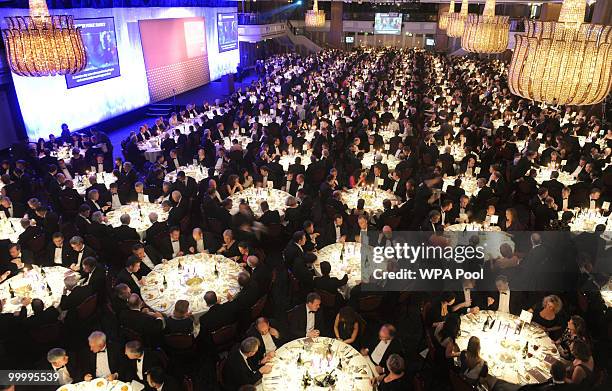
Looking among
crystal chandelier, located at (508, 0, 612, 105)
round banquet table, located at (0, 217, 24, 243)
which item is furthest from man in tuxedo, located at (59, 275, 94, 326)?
crystal chandelier, located at (508, 0, 612, 105)

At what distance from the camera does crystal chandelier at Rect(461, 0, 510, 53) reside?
7.58m

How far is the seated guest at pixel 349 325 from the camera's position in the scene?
229 inches

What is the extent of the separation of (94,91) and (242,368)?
49.8ft

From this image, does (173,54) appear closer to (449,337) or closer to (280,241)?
(280,241)

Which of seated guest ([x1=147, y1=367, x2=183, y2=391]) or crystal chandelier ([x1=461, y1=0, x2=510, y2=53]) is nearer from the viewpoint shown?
seated guest ([x1=147, y1=367, x2=183, y2=391])

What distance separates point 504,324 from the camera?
5594 millimetres

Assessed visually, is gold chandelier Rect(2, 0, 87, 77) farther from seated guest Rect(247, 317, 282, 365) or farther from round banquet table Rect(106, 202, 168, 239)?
seated guest Rect(247, 317, 282, 365)

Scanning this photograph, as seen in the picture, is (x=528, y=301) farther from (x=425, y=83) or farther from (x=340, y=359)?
(x=425, y=83)

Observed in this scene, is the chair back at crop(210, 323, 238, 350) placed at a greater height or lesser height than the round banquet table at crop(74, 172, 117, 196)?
lesser

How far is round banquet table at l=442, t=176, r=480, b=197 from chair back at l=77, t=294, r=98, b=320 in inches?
283

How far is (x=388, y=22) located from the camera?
3653cm

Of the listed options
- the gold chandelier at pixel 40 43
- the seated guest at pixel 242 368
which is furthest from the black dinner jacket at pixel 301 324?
the gold chandelier at pixel 40 43

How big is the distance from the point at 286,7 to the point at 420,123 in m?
26.5

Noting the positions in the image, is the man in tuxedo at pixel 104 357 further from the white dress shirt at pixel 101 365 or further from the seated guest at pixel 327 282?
the seated guest at pixel 327 282
